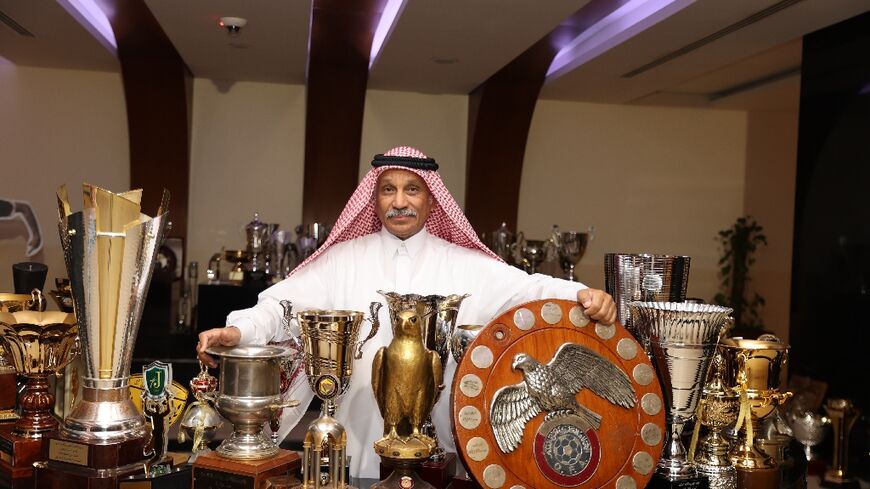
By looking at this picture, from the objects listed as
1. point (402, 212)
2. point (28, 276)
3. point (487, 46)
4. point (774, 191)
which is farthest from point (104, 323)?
point (774, 191)

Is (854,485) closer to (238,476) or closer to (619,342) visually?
(619,342)

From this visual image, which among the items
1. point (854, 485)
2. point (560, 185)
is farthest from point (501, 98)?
point (854, 485)

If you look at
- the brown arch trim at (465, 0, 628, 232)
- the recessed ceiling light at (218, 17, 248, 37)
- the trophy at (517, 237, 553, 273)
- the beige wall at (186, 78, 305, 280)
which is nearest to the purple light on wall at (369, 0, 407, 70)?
the recessed ceiling light at (218, 17, 248, 37)

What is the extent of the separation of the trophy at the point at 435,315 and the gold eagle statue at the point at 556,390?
16 cm

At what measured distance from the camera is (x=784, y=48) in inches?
280

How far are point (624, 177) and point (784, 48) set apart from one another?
268cm

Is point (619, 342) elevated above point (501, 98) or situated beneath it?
situated beneath

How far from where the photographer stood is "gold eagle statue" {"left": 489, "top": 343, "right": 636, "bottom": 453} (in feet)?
6.31

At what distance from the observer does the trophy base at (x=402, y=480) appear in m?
1.89

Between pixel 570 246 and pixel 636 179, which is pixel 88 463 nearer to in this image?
pixel 570 246

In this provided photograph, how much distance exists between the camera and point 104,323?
75.9 inches

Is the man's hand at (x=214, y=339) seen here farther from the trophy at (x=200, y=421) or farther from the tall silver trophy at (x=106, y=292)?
the tall silver trophy at (x=106, y=292)

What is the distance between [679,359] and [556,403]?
34 centimetres

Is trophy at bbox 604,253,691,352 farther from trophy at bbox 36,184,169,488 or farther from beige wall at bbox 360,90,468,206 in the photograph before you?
beige wall at bbox 360,90,468,206
